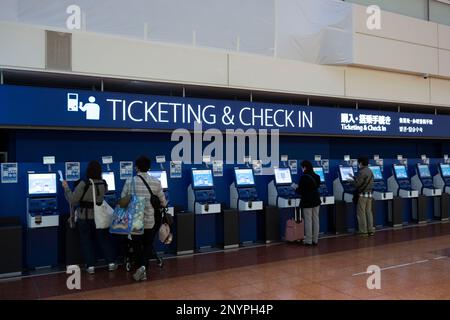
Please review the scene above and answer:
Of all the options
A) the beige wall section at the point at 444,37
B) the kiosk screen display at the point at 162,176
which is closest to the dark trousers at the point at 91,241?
the kiosk screen display at the point at 162,176

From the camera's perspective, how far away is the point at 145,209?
4398 millimetres

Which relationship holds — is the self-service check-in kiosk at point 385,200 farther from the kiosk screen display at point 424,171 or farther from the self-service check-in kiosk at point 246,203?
the self-service check-in kiosk at point 246,203

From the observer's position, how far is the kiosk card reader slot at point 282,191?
6.49 metres

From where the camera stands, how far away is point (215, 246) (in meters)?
6.25

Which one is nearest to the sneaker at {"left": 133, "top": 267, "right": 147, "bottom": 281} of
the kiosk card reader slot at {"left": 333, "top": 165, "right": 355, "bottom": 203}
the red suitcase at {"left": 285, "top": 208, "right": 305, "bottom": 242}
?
the red suitcase at {"left": 285, "top": 208, "right": 305, "bottom": 242}

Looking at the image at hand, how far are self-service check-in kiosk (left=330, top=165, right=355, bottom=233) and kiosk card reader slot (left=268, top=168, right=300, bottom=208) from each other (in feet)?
3.76

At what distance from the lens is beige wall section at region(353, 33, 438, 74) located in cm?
754

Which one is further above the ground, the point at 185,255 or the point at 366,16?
the point at 366,16

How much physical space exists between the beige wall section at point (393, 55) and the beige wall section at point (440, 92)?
383 mm

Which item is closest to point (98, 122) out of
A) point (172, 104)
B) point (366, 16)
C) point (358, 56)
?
point (172, 104)

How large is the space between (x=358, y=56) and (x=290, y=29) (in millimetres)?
1315

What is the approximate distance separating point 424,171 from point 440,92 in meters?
1.83
